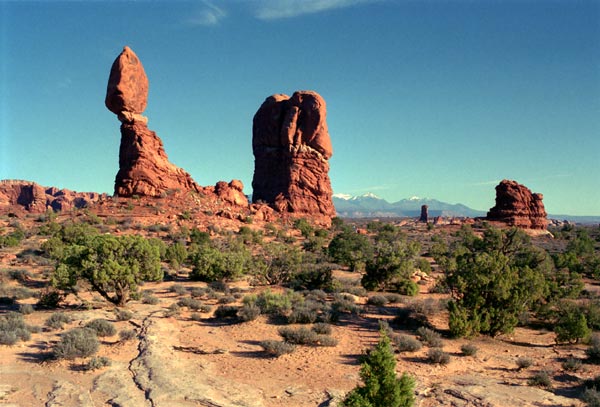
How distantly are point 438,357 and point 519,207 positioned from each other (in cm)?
7188

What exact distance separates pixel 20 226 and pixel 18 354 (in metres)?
37.1

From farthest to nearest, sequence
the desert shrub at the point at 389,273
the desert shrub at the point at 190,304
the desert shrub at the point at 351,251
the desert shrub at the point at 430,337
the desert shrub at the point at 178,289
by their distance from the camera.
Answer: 1. the desert shrub at the point at 351,251
2. the desert shrub at the point at 389,273
3. the desert shrub at the point at 178,289
4. the desert shrub at the point at 190,304
5. the desert shrub at the point at 430,337

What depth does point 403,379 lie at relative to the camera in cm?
730

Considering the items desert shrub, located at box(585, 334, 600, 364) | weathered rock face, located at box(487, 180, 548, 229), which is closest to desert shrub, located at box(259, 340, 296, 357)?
desert shrub, located at box(585, 334, 600, 364)

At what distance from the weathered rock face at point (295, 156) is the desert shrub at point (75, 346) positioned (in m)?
48.3

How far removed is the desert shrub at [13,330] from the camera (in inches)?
460

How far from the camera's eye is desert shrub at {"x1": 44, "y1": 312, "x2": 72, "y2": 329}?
44.1 feet

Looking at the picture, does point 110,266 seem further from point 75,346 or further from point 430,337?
point 430,337

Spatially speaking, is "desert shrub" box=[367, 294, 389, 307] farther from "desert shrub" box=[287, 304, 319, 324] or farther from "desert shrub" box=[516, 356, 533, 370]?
"desert shrub" box=[516, 356, 533, 370]

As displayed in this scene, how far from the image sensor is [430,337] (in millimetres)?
12609

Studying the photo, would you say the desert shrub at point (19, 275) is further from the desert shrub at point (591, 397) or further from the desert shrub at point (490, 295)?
the desert shrub at point (591, 397)

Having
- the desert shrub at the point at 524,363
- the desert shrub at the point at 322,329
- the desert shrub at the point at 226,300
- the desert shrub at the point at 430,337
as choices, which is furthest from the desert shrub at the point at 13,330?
the desert shrub at the point at 524,363

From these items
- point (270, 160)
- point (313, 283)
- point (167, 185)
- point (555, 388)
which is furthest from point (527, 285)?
point (270, 160)

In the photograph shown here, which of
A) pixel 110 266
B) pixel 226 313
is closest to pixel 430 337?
pixel 226 313
